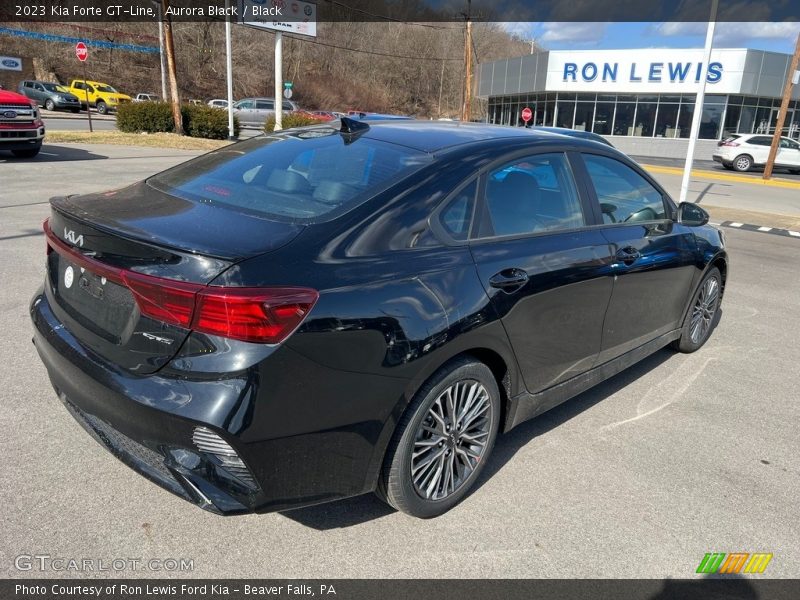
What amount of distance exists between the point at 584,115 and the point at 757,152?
14.4 metres

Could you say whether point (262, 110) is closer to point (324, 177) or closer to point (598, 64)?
point (598, 64)

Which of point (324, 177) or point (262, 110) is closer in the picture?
point (324, 177)

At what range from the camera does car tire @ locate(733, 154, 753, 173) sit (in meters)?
28.8

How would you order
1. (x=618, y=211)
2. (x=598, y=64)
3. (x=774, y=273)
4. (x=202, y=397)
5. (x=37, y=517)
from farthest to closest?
(x=598, y=64)
(x=774, y=273)
(x=618, y=211)
(x=37, y=517)
(x=202, y=397)

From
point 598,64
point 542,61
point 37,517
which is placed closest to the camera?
point 37,517

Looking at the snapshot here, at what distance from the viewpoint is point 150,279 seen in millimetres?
2191

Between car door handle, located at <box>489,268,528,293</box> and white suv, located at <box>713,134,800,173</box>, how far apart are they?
3067 cm

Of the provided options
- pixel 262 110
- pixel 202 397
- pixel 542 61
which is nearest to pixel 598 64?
pixel 542 61

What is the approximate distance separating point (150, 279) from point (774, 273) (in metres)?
8.35

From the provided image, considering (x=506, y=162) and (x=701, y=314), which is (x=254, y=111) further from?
(x=506, y=162)

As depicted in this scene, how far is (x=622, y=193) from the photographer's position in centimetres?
396

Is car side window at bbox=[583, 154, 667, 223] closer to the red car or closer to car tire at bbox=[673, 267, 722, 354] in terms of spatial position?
car tire at bbox=[673, 267, 722, 354]

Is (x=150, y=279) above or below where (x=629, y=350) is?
above

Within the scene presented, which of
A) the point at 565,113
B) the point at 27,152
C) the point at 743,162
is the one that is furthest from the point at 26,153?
the point at 565,113
